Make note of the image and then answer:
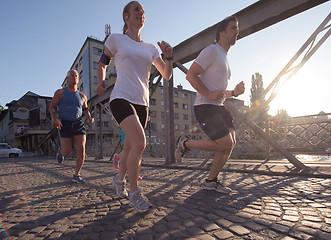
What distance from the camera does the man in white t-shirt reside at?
249 cm

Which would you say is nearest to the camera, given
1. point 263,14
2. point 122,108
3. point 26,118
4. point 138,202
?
point 138,202

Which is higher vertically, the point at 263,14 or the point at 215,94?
the point at 263,14

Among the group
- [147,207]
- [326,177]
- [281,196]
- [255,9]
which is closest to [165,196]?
[147,207]

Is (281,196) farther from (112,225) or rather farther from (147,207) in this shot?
(112,225)

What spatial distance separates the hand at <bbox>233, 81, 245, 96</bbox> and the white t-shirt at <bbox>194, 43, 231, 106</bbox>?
7.4 inches

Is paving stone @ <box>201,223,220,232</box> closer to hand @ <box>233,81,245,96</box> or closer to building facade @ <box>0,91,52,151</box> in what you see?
hand @ <box>233,81,245,96</box>

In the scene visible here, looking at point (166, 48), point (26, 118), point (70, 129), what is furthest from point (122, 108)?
point (26, 118)

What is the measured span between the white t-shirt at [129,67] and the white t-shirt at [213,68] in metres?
0.67

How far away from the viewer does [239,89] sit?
2727 millimetres

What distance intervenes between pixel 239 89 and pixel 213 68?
1.47 ft

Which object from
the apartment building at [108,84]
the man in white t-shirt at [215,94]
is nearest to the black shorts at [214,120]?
the man in white t-shirt at [215,94]

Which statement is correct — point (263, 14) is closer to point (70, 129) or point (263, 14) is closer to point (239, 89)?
point (239, 89)

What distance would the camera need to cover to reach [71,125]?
12.4ft

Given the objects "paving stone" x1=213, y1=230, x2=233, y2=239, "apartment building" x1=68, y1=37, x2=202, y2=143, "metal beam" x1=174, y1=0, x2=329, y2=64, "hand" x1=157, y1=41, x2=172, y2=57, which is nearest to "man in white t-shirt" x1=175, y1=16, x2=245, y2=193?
"hand" x1=157, y1=41, x2=172, y2=57
